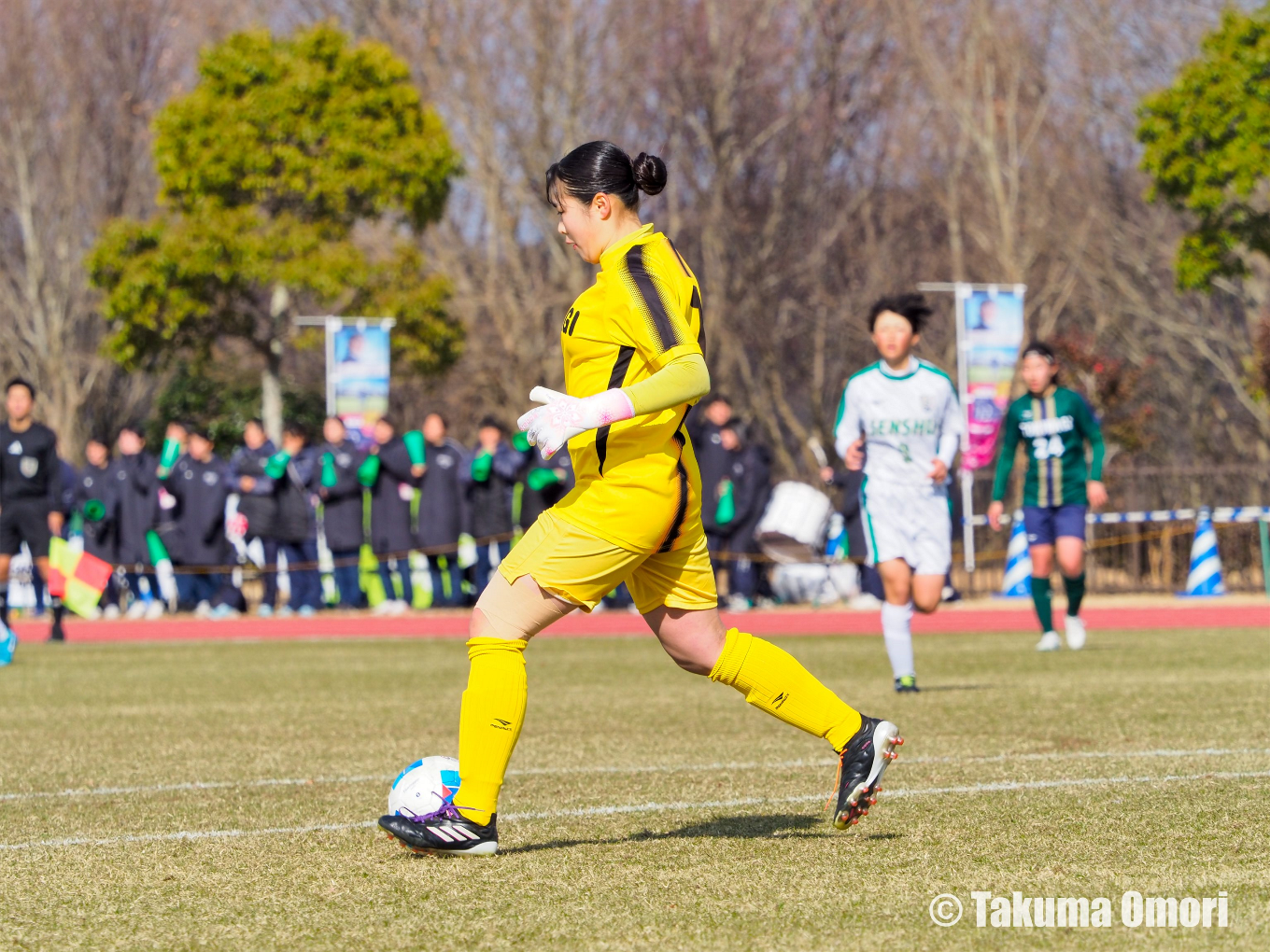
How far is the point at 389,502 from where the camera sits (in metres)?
21.3

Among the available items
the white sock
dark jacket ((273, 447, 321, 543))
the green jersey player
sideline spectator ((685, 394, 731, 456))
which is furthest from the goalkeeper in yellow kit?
dark jacket ((273, 447, 321, 543))

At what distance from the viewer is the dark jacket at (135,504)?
72.6ft

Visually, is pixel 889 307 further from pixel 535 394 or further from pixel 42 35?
pixel 42 35

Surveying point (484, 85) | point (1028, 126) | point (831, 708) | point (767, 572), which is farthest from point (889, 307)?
point (1028, 126)

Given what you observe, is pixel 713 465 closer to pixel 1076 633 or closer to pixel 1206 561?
pixel 1206 561

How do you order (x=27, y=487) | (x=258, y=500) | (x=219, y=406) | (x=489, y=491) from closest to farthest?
1. (x=27, y=487)
2. (x=489, y=491)
3. (x=258, y=500)
4. (x=219, y=406)

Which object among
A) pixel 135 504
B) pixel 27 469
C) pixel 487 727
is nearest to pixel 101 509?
pixel 135 504

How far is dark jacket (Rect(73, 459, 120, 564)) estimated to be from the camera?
22.5m

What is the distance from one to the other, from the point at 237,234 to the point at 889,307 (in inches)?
664

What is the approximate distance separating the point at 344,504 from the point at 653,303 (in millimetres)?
16662

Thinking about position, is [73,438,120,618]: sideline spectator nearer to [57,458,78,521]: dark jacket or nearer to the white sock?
[57,458,78,521]: dark jacket

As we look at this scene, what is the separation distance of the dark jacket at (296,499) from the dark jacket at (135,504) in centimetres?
186

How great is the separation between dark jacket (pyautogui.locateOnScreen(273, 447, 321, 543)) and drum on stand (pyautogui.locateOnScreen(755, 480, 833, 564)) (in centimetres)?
543

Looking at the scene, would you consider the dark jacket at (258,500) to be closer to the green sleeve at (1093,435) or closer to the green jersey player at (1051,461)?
the green jersey player at (1051,461)
